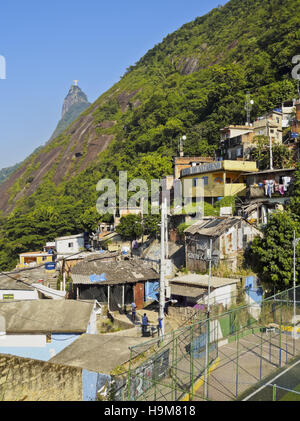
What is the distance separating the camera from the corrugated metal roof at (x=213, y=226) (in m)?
21.6

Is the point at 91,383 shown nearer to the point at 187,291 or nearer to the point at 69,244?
the point at 187,291

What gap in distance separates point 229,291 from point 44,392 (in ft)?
38.0

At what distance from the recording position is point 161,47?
118 metres

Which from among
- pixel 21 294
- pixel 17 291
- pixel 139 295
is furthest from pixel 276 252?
pixel 17 291

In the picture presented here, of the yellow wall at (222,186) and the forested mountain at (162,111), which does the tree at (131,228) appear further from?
the forested mountain at (162,111)

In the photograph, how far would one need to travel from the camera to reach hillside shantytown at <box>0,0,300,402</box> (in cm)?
1005

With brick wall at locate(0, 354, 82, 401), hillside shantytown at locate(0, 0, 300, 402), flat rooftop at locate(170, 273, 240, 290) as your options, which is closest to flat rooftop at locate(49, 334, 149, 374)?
hillside shantytown at locate(0, 0, 300, 402)

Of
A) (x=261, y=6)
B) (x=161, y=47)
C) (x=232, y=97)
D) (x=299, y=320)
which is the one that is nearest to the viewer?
(x=299, y=320)

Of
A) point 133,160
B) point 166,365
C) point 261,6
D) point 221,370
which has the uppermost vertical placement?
point 261,6

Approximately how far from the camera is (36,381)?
27.0ft

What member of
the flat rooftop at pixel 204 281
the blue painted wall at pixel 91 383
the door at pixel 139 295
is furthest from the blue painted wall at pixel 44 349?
the door at pixel 139 295

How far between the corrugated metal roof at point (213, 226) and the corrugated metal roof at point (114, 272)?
149 inches
